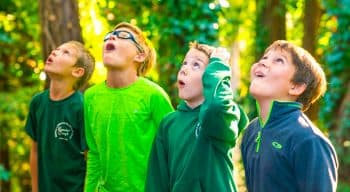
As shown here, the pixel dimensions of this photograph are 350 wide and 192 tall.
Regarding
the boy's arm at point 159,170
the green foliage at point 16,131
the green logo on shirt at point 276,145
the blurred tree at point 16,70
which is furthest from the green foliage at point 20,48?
the green logo on shirt at point 276,145

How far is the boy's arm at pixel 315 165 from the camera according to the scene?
3389mm

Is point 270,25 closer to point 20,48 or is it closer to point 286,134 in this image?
point 20,48

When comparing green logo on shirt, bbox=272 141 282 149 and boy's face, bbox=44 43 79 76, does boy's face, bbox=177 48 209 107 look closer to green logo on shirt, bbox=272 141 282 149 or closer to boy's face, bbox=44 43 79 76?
green logo on shirt, bbox=272 141 282 149

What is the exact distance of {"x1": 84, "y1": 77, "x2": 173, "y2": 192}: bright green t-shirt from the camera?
4680 mm

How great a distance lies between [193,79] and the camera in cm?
414

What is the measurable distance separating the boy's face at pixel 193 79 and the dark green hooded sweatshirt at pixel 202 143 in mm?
61

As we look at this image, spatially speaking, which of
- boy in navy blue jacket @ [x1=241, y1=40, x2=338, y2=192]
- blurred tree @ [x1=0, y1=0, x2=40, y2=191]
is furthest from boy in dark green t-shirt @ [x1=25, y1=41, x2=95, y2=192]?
blurred tree @ [x1=0, y1=0, x2=40, y2=191]

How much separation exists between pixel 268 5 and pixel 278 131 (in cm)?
810

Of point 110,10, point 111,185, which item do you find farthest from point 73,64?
point 110,10

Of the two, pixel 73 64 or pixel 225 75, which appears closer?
pixel 225 75

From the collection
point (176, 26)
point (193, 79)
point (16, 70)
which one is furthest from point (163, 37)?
point (16, 70)

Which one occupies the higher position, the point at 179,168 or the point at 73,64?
the point at 73,64

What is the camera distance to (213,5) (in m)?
7.62

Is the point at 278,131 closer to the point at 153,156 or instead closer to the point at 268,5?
the point at 153,156
